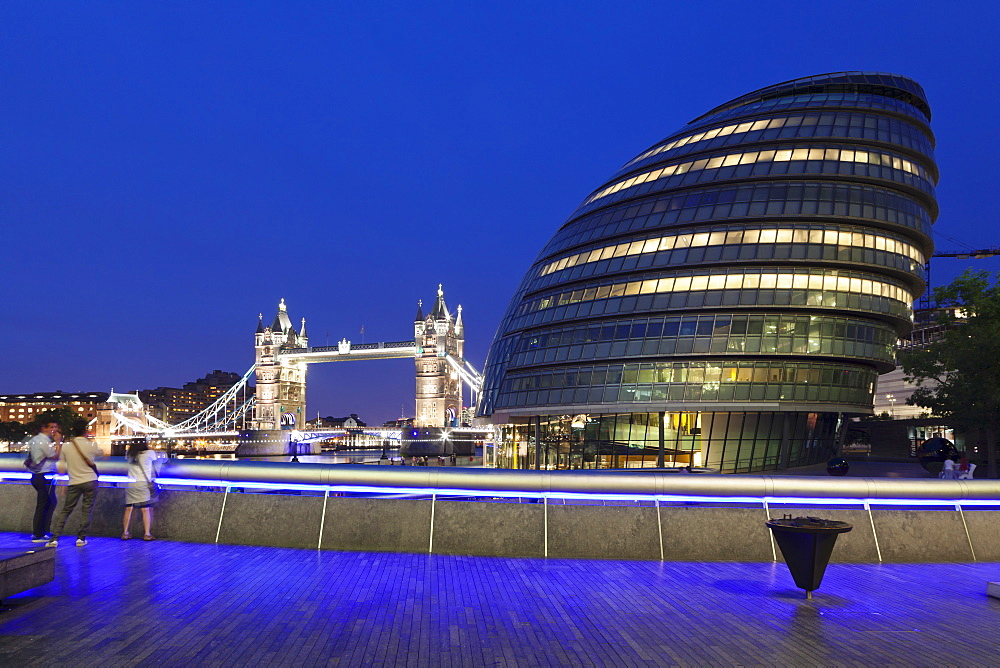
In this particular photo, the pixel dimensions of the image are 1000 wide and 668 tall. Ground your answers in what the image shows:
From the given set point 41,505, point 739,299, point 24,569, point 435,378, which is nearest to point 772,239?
point 739,299

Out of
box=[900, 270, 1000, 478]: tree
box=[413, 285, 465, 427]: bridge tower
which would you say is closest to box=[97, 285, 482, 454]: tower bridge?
box=[413, 285, 465, 427]: bridge tower

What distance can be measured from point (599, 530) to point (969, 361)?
111ft

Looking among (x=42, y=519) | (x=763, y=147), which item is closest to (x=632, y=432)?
(x=763, y=147)

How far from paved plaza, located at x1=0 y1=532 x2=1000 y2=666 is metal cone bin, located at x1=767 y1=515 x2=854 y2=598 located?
313 millimetres

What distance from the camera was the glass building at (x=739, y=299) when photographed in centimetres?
4844

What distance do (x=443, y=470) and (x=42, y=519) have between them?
7.28 metres

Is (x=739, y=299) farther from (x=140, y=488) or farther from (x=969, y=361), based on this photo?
(x=140, y=488)

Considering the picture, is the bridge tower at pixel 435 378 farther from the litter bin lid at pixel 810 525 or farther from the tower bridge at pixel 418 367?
the litter bin lid at pixel 810 525

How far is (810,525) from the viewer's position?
33.6ft

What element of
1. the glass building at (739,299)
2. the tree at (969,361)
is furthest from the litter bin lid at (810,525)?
the glass building at (739,299)

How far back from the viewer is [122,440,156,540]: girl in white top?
44.8 ft

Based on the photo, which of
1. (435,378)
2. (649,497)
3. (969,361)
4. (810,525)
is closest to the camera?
(810,525)

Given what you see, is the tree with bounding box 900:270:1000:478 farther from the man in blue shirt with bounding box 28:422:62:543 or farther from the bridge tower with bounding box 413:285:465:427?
the bridge tower with bounding box 413:285:465:427

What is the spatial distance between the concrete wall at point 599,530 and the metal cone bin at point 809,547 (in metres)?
2.57
